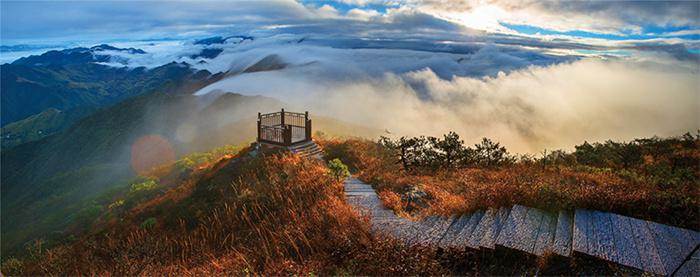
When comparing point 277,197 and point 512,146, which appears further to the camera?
point 512,146

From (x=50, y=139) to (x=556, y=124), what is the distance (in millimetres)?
170048

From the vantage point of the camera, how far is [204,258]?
6516mm

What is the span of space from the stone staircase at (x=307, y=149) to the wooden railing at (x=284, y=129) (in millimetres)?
332

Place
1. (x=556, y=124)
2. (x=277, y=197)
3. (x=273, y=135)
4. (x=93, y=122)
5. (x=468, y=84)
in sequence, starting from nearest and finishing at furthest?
1. (x=277, y=197)
2. (x=273, y=135)
3. (x=556, y=124)
4. (x=468, y=84)
5. (x=93, y=122)

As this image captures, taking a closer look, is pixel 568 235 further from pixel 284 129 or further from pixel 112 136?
pixel 112 136

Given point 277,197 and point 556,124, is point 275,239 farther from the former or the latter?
point 556,124

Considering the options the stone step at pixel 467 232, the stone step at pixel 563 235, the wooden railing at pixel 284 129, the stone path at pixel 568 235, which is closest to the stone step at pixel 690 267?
the stone path at pixel 568 235

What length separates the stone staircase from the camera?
1899cm

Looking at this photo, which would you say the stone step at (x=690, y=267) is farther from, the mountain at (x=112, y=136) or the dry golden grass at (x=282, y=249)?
the mountain at (x=112, y=136)

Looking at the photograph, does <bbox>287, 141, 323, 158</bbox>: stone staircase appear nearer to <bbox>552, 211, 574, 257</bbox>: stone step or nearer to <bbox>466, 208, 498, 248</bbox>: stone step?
<bbox>466, 208, 498, 248</bbox>: stone step

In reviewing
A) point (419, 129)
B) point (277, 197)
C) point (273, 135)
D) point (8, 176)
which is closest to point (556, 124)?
point (419, 129)

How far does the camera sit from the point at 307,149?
19.6 meters

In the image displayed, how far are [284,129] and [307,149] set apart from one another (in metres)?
1.52

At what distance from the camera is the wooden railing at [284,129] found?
19.7 metres
